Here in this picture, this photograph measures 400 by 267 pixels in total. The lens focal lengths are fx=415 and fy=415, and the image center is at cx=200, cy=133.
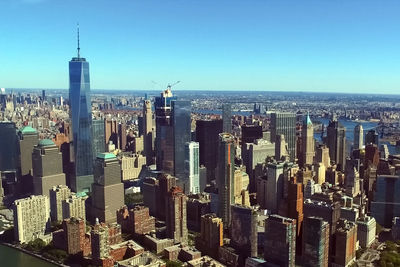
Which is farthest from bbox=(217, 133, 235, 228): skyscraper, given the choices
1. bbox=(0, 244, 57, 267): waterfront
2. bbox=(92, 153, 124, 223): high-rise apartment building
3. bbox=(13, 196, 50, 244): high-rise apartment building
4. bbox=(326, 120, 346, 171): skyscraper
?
bbox=(326, 120, 346, 171): skyscraper

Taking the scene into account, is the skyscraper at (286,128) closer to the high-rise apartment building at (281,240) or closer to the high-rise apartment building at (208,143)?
the high-rise apartment building at (208,143)

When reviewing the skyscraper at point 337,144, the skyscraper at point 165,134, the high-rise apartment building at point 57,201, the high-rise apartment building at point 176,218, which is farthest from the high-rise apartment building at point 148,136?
the high-rise apartment building at point 176,218

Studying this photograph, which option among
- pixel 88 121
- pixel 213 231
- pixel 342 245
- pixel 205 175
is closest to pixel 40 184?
pixel 88 121

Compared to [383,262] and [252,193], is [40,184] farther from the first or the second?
[383,262]

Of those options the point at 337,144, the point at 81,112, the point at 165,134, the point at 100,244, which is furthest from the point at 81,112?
the point at 337,144

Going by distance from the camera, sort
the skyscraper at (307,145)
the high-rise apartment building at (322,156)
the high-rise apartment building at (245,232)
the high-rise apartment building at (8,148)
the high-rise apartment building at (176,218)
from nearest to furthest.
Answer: the high-rise apartment building at (245,232) < the high-rise apartment building at (176,218) < the high-rise apartment building at (322,156) < the high-rise apartment building at (8,148) < the skyscraper at (307,145)

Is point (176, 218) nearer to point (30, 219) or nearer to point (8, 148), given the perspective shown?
point (30, 219)
